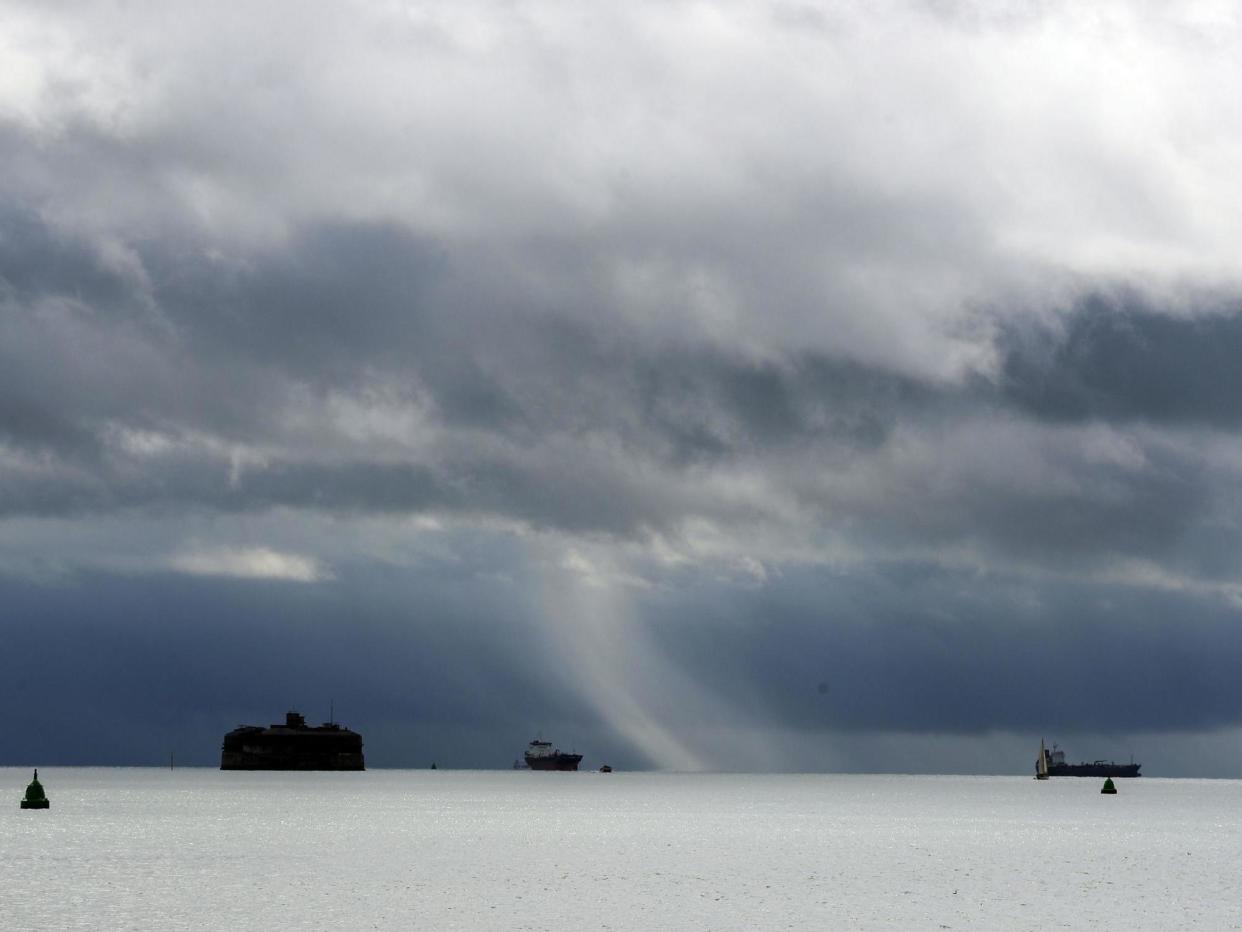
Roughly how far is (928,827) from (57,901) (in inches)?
4701

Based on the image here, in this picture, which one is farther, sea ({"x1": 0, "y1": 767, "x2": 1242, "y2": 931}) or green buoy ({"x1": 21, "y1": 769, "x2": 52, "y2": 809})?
green buoy ({"x1": 21, "y1": 769, "x2": 52, "y2": 809})

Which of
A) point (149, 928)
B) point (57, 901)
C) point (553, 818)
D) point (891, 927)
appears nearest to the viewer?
point (149, 928)

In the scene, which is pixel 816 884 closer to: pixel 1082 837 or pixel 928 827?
pixel 1082 837

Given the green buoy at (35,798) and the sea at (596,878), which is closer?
the sea at (596,878)

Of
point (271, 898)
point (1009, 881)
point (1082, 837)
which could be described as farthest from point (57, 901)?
point (1082, 837)

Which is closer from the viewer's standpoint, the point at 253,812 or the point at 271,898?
the point at 271,898

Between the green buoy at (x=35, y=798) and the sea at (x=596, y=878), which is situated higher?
the green buoy at (x=35, y=798)

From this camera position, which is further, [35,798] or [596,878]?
[35,798]

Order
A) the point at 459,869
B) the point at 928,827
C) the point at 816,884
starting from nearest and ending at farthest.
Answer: the point at 816,884, the point at 459,869, the point at 928,827

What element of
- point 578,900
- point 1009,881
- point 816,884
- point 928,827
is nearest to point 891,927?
point 578,900

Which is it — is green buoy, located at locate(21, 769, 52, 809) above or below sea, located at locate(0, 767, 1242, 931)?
above

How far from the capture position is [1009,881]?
306ft

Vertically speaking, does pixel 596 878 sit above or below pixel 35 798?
below

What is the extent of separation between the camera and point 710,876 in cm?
9400
